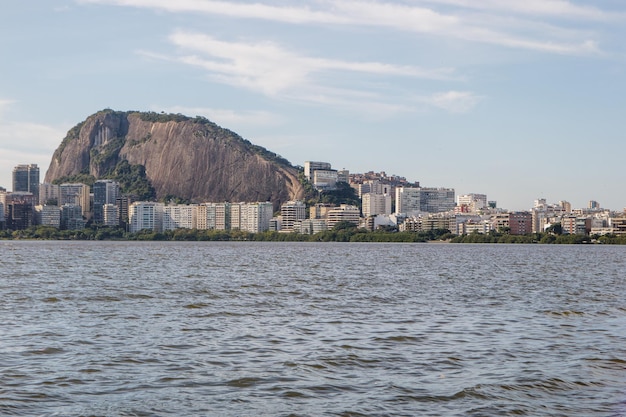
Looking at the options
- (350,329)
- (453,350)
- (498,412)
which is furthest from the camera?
(350,329)

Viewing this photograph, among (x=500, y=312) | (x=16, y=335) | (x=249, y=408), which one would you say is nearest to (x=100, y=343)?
(x=16, y=335)

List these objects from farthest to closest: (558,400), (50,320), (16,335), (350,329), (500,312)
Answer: (500,312)
(50,320)
(350,329)
(16,335)
(558,400)

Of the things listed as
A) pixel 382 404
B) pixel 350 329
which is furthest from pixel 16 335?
pixel 382 404

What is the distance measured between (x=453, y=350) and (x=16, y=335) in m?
12.6

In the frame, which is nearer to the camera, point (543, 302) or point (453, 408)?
point (453, 408)

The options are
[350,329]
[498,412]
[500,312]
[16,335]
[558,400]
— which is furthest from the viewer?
[500,312]

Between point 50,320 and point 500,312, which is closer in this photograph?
point 50,320

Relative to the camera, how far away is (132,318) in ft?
96.1

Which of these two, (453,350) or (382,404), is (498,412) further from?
(453,350)

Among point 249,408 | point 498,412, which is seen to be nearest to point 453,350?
point 498,412

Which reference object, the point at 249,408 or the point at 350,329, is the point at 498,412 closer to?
the point at 249,408

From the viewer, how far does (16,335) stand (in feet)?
80.5

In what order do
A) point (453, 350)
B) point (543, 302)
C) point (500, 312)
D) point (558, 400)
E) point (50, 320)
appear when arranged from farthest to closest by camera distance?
point (543, 302), point (500, 312), point (50, 320), point (453, 350), point (558, 400)

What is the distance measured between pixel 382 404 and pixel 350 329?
1060 cm
